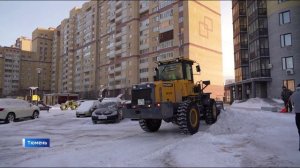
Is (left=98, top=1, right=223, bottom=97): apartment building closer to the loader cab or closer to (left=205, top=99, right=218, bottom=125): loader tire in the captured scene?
(left=205, top=99, right=218, bottom=125): loader tire

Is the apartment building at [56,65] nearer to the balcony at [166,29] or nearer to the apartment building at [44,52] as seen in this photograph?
the apartment building at [44,52]

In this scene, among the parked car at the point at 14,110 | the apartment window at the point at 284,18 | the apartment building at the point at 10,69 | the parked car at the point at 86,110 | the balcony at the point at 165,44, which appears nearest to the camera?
the parked car at the point at 14,110

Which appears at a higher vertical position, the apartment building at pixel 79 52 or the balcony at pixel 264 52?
the apartment building at pixel 79 52

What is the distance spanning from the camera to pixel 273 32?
127ft

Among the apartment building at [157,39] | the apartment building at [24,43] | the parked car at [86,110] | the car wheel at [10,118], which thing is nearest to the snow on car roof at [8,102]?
the car wheel at [10,118]

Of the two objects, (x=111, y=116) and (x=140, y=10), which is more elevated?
(x=140, y=10)

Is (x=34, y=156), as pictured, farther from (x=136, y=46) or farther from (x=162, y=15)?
(x=136, y=46)

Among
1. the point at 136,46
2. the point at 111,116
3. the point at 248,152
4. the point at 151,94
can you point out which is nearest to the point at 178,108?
the point at 151,94

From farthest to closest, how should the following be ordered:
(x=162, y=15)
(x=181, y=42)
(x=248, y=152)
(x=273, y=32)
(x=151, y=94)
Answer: (x=162, y=15), (x=181, y=42), (x=273, y=32), (x=151, y=94), (x=248, y=152)

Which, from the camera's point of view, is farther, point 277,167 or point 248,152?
point 248,152

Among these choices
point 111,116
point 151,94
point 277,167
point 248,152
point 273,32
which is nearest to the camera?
point 277,167

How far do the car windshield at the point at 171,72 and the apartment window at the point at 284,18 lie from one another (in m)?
29.9

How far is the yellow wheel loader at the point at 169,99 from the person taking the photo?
35.8ft

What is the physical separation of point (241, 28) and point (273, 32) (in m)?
12.3
